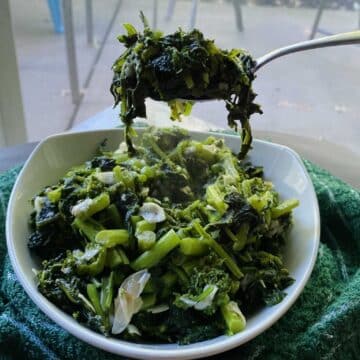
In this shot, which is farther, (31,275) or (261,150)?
(261,150)

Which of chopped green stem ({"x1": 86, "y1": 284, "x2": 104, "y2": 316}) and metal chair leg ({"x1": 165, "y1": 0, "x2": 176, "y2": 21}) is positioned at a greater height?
metal chair leg ({"x1": 165, "y1": 0, "x2": 176, "y2": 21})

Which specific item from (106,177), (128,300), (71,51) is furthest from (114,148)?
(71,51)

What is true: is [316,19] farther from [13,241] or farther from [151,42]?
[13,241]

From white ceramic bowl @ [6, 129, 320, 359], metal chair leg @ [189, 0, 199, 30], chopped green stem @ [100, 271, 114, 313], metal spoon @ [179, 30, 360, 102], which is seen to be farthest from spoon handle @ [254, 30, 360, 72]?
metal chair leg @ [189, 0, 199, 30]

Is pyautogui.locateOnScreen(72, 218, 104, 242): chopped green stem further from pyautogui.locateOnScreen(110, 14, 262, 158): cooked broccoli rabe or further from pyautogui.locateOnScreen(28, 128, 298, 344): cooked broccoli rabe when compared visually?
pyautogui.locateOnScreen(110, 14, 262, 158): cooked broccoli rabe

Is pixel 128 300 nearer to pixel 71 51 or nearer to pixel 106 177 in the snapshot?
pixel 106 177

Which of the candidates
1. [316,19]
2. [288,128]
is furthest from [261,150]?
[316,19]

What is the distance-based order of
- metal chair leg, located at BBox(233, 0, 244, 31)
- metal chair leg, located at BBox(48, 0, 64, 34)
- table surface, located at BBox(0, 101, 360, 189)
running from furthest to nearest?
metal chair leg, located at BBox(233, 0, 244, 31) → metal chair leg, located at BBox(48, 0, 64, 34) → table surface, located at BBox(0, 101, 360, 189)

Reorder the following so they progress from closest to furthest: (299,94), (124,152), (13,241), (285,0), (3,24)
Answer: (13,241), (124,152), (3,24), (285,0), (299,94)
